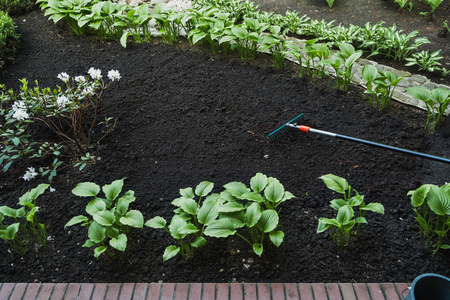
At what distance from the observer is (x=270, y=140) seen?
3.67 m

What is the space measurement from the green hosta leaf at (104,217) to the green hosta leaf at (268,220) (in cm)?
105

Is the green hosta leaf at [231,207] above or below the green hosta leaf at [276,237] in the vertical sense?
above

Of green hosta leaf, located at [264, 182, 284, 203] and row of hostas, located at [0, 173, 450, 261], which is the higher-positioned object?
green hosta leaf, located at [264, 182, 284, 203]

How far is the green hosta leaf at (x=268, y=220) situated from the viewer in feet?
8.61

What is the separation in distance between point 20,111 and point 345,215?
2638 millimetres

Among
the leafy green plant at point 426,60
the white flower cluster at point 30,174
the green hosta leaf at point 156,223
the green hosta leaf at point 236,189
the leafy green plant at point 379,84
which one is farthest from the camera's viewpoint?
the leafy green plant at point 426,60

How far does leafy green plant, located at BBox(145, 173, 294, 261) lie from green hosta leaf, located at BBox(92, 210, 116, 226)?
0.87ft

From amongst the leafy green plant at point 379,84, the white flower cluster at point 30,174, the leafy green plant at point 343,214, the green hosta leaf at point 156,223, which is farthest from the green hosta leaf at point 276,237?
the white flower cluster at point 30,174

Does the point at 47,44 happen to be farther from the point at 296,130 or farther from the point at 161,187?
the point at 296,130

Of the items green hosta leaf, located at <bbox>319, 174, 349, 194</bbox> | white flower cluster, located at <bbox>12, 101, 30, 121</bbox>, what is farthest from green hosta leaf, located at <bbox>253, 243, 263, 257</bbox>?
white flower cluster, located at <bbox>12, 101, 30, 121</bbox>

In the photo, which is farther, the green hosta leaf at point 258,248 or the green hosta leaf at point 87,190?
the green hosta leaf at point 87,190

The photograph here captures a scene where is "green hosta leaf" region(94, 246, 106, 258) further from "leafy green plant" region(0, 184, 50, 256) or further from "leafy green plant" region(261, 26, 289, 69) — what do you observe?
"leafy green plant" region(261, 26, 289, 69)

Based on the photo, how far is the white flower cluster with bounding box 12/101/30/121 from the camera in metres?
3.04

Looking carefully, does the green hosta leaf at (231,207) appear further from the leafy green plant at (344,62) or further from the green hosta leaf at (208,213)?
the leafy green plant at (344,62)
